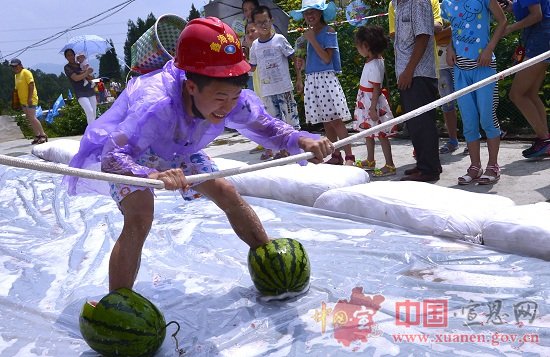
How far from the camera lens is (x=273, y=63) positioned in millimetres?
6340

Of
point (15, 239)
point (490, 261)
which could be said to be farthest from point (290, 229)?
point (15, 239)

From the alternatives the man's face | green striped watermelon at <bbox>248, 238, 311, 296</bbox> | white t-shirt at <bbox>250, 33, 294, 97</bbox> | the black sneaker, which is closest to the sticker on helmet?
the man's face

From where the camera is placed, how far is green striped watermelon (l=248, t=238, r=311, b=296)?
283cm

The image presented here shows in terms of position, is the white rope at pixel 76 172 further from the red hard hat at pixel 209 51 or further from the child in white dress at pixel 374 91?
the child in white dress at pixel 374 91

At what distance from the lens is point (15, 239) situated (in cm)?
419

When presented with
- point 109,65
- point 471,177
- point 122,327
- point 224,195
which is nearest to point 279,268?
point 224,195

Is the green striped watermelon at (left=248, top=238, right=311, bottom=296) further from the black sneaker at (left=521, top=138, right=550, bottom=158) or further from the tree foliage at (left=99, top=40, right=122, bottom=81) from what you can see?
the tree foliage at (left=99, top=40, right=122, bottom=81)

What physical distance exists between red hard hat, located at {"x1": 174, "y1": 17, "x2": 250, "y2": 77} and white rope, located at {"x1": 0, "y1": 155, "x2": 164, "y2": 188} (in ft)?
1.83

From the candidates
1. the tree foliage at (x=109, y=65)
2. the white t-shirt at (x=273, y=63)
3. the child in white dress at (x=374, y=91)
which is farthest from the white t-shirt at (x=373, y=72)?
the tree foliage at (x=109, y=65)

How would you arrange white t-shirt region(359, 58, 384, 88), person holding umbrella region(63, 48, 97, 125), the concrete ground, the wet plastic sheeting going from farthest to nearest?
person holding umbrella region(63, 48, 97, 125) < white t-shirt region(359, 58, 384, 88) < the concrete ground < the wet plastic sheeting

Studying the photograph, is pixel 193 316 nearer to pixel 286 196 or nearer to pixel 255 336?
pixel 255 336

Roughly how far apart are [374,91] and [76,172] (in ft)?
12.1

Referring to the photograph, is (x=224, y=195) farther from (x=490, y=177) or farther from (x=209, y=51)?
(x=490, y=177)

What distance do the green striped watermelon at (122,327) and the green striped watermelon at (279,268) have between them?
544 millimetres
